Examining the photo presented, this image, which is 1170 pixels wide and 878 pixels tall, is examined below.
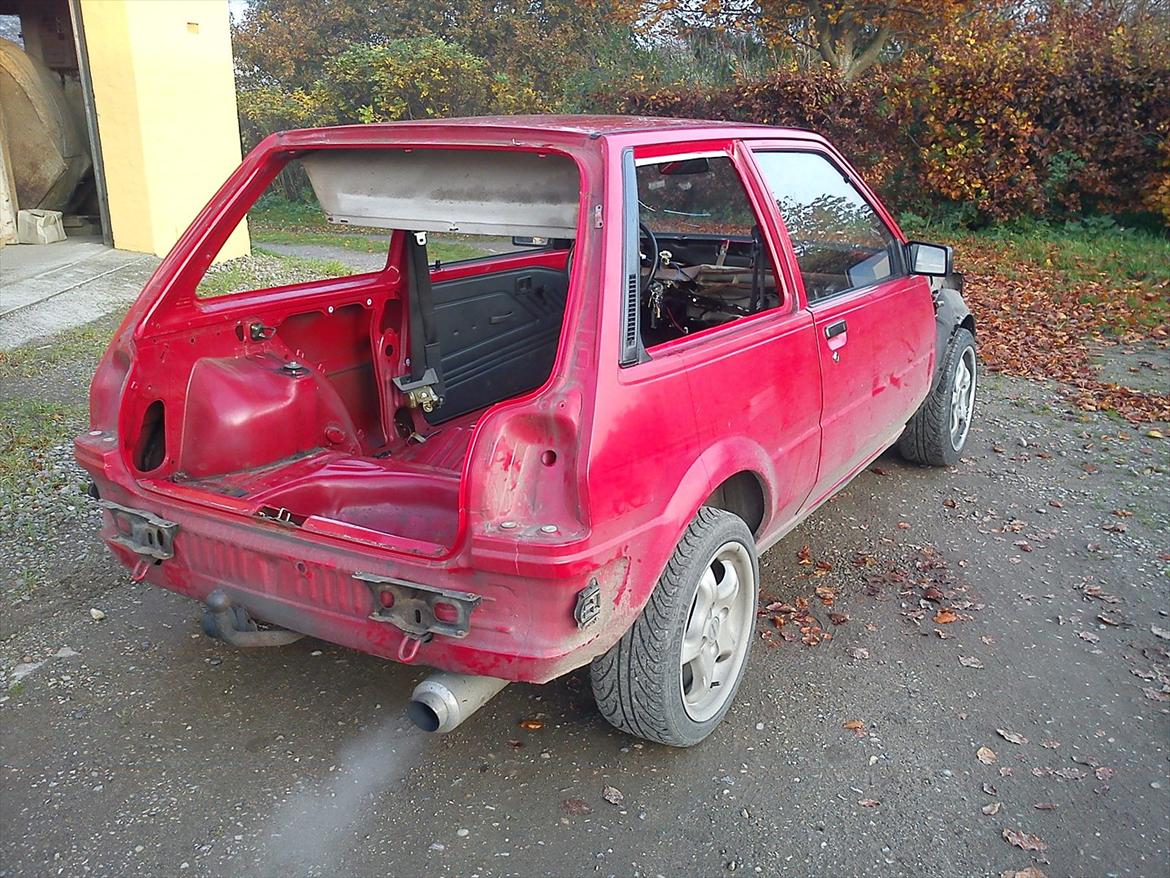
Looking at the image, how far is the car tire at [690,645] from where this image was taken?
2.91 meters

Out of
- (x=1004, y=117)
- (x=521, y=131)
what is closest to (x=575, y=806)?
(x=521, y=131)

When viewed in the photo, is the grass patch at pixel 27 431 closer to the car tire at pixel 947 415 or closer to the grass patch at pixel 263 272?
the grass patch at pixel 263 272

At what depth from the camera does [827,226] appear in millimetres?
4168

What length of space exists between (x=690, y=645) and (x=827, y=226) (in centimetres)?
196

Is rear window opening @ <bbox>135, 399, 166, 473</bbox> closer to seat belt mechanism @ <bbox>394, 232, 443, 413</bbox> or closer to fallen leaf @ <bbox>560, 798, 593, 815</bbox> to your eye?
seat belt mechanism @ <bbox>394, 232, 443, 413</bbox>

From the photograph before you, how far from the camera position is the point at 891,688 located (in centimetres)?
356

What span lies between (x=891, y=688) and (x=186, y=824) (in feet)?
7.57

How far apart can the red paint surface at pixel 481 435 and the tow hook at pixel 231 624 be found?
0.04 m

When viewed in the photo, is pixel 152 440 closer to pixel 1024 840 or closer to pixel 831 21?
pixel 1024 840

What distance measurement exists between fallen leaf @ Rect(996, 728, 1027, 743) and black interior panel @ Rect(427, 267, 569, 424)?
8.29 feet

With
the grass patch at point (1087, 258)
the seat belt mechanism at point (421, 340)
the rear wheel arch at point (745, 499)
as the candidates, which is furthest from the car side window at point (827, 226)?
the grass patch at point (1087, 258)

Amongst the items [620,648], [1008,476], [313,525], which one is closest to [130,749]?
[313,525]

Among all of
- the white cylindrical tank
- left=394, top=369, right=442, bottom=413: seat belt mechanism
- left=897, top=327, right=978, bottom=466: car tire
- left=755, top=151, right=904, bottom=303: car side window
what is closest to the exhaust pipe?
left=394, top=369, right=442, bottom=413: seat belt mechanism

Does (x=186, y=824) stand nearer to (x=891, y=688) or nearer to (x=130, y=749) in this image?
(x=130, y=749)
